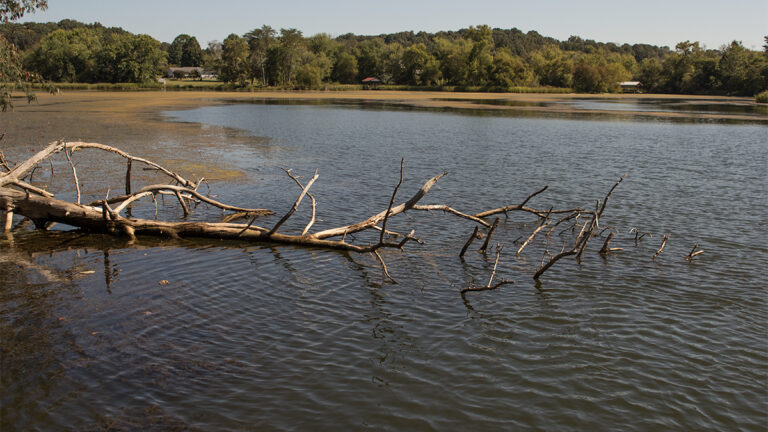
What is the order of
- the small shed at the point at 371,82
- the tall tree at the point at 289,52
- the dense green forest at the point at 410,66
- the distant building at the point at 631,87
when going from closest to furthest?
1. the dense green forest at the point at 410,66
2. the tall tree at the point at 289,52
3. the distant building at the point at 631,87
4. the small shed at the point at 371,82

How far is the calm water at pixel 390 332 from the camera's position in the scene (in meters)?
6.69

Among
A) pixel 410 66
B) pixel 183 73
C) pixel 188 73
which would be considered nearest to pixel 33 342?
pixel 410 66

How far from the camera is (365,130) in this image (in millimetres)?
41688

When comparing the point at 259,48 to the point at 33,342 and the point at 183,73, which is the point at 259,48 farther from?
the point at 33,342

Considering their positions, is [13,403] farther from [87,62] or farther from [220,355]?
[87,62]

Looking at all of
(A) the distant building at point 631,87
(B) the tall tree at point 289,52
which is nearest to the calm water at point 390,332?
(B) the tall tree at point 289,52

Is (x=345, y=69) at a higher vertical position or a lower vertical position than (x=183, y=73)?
lower

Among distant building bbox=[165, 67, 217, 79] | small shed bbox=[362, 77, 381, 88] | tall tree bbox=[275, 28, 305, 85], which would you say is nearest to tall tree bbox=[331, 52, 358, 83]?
small shed bbox=[362, 77, 381, 88]

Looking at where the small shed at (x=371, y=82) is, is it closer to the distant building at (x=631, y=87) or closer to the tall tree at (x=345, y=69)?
the tall tree at (x=345, y=69)

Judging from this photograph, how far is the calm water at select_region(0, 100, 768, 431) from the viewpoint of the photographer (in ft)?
Result: 21.9

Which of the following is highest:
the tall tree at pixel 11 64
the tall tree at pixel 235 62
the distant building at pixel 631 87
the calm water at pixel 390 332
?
the tall tree at pixel 235 62

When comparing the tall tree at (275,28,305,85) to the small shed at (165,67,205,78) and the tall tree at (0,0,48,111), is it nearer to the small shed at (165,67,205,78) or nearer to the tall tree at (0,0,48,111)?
the small shed at (165,67,205,78)

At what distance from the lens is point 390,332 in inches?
348

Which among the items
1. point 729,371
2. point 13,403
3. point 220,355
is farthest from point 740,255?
point 13,403
